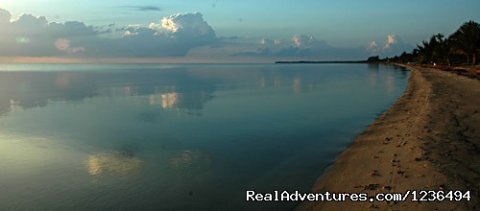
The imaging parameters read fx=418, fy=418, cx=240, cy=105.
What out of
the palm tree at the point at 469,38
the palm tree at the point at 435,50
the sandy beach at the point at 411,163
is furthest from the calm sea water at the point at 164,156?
the palm tree at the point at 435,50

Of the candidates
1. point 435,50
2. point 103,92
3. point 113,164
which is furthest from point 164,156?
point 435,50

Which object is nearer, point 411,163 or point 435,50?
point 411,163

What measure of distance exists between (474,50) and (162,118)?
3636 inches

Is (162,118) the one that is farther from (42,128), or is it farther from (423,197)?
(423,197)

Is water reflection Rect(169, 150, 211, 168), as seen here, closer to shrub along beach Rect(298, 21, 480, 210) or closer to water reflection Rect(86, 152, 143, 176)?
water reflection Rect(86, 152, 143, 176)

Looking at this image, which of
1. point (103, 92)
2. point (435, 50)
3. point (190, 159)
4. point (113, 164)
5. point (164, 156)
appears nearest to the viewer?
point (113, 164)

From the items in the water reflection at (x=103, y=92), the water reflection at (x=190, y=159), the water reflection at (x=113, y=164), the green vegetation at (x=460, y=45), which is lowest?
the water reflection at (x=103, y=92)

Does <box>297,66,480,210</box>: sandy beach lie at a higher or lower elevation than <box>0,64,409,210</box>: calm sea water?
higher

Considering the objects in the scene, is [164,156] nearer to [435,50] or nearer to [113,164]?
[113,164]

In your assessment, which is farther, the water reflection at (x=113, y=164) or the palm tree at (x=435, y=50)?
the palm tree at (x=435, y=50)

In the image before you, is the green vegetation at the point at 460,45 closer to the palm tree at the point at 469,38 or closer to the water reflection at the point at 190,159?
the palm tree at the point at 469,38

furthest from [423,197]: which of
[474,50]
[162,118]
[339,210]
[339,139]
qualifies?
[474,50]

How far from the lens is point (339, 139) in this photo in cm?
2166

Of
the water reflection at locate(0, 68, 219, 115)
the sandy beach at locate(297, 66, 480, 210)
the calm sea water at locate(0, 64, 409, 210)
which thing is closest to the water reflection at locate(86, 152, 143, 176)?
the calm sea water at locate(0, 64, 409, 210)
